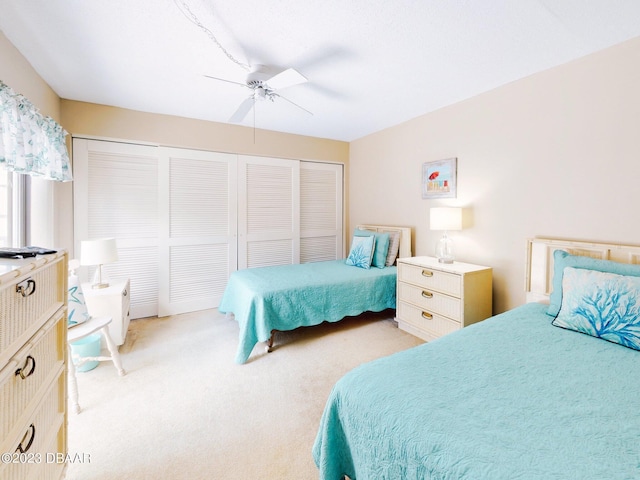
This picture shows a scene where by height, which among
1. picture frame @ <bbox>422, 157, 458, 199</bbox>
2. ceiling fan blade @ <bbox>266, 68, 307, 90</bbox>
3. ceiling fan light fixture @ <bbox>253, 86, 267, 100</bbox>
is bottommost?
picture frame @ <bbox>422, 157, 458, 199</bbox>

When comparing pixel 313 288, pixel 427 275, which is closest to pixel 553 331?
pixel 427 275

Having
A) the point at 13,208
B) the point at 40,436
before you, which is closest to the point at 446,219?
the point at 40,436

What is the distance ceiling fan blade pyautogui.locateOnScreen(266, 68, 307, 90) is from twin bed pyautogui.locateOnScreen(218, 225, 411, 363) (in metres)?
1.72

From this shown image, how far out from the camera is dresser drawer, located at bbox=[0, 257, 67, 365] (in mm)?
853

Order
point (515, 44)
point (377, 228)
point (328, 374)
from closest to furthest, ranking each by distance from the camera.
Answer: point (515, 44)
point (328, 374)
point (377, 228)

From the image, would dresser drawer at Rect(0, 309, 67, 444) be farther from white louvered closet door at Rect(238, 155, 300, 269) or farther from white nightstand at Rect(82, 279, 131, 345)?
white louvered closet door at Rect(238, 155, 300, 269)

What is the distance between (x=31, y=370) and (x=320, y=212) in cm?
389

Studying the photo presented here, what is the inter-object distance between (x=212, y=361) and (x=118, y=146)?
2624 millimetres

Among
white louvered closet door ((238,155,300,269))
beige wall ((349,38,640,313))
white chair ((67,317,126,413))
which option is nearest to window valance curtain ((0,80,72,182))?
white chair ((67,317,126,413))

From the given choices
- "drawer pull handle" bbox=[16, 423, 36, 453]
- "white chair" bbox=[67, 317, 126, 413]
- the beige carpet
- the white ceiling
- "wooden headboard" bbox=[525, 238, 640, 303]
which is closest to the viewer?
"drawer pull handle" bbox=[16, 423, 36, 453]

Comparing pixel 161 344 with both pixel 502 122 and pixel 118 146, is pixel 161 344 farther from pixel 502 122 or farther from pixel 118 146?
pixel 502 122

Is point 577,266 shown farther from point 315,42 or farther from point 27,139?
point 27,139

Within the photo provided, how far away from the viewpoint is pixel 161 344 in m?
2.85

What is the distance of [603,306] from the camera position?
64.0 inches
